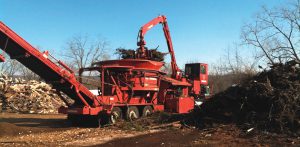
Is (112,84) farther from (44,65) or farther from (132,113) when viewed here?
(44,65)

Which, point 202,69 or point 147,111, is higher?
point 202,69

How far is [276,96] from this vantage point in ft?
39.6

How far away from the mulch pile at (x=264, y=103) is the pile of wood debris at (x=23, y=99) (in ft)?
42.8

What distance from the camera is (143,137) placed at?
37.9 ft

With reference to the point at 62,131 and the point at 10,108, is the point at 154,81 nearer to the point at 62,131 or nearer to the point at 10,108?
the point at 62,131

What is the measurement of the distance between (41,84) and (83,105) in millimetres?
11972

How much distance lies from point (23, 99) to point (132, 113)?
10.6 meters

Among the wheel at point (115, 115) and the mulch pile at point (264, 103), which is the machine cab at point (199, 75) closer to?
the wheel at point (115, 115)

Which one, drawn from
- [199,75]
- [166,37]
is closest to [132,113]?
[166,37]

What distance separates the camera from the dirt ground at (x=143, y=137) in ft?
33.6

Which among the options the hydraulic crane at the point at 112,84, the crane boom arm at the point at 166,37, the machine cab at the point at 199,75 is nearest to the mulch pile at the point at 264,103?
the hydraulic crane at the point at 112,84

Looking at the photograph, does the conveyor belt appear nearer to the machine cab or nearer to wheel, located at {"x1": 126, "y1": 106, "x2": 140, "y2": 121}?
wheel, located at {"x1": 126, "y1": 106, "x2": 140, "y2": 121}

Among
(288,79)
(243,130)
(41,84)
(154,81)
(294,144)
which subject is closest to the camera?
(294,144)

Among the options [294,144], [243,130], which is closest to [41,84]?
[243,130]
